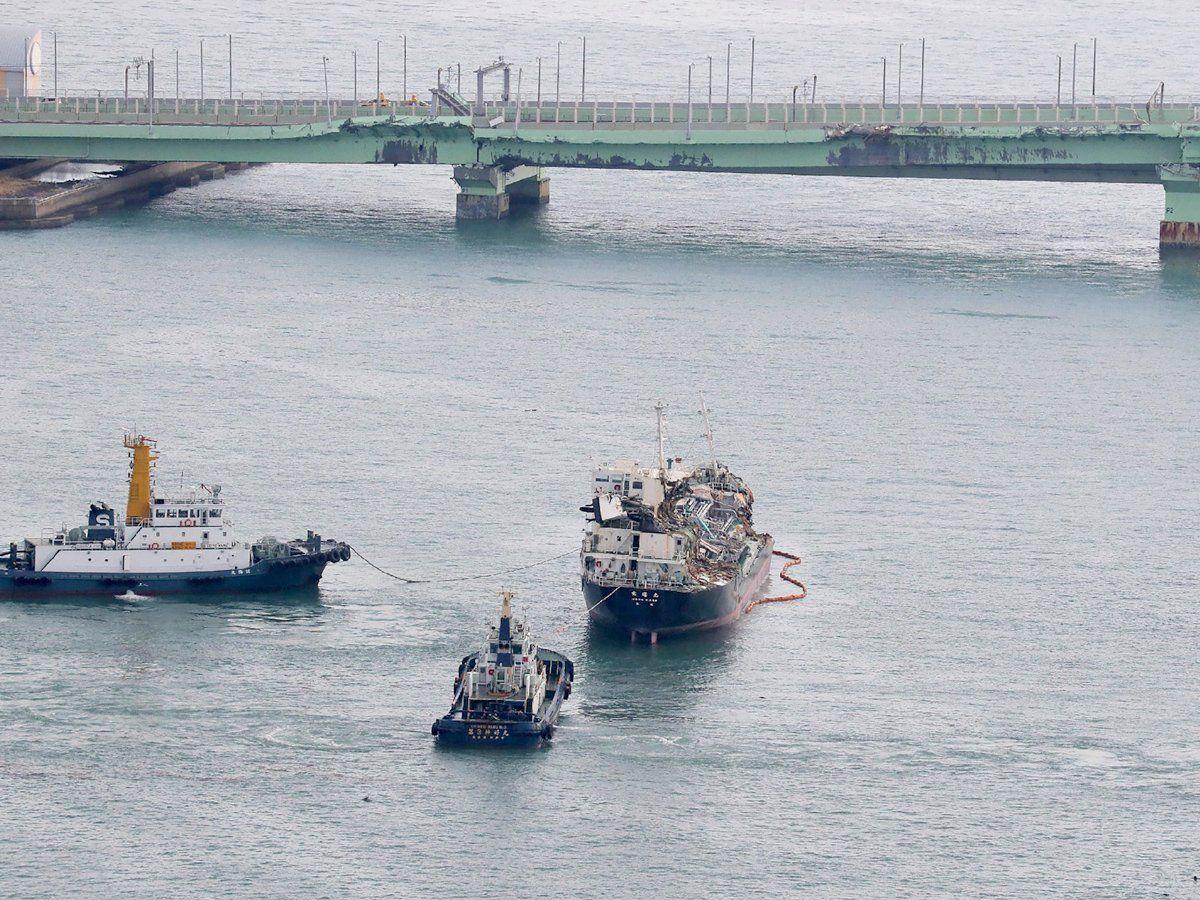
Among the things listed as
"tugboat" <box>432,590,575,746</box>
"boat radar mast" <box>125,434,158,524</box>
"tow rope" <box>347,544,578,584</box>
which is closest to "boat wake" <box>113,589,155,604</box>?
"boat radar mast" <box>125,434,158,524</box>

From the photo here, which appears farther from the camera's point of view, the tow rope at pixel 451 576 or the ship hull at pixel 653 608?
the tow rope at pixel 451 576

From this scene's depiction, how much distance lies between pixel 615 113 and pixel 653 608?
90.2 meters

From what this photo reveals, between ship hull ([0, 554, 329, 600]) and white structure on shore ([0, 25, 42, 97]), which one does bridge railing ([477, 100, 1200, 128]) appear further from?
ship hull ([0, 554, 329, 600])

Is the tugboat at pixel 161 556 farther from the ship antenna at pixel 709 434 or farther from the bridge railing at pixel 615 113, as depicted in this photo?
the bridge railing at pixel 615 113

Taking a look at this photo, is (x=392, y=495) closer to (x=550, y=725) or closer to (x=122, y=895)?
(x=550, y=725)

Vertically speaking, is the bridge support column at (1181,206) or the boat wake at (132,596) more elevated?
the bridge support column at (1181,206)

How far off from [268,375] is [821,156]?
55725mm

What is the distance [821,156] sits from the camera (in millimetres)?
172125

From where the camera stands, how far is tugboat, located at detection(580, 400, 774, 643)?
300ft

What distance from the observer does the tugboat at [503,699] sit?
80.3 meters

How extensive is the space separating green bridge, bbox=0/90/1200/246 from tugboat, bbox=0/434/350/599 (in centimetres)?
8120

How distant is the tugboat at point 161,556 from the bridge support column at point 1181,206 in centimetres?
9012

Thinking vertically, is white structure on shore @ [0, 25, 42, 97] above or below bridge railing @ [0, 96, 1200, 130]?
above

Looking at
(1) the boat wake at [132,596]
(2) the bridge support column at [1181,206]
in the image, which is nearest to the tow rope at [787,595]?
(1) the boat wake at [132,596]
